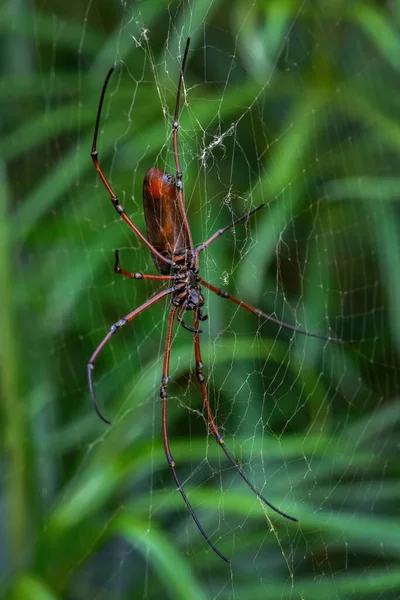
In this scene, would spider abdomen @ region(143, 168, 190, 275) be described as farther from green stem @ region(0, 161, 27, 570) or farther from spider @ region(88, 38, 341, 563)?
green stem @ region(0, 161, 27, 570)

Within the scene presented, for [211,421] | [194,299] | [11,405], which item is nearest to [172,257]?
[194,299]

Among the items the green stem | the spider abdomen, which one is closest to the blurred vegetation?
the green stem

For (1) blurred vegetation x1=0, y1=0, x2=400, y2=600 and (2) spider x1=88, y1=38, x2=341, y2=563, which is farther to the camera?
(1) blurred vegetation x1=0, y1=0, x2=400, y2=600

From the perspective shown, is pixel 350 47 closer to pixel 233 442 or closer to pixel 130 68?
pixel 130 68

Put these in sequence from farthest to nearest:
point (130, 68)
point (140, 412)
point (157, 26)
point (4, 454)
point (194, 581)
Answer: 1. point (157, 26)
2. point (130, 68)
3. point (4, 454)
4. point (140, 412)
5. point (194, 581)

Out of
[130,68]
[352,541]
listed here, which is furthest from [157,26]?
[352,541]

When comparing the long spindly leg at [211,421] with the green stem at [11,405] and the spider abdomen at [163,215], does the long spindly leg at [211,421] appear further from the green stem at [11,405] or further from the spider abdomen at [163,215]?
the green stem at [11,405]

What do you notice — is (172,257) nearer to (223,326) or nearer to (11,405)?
(223,326)
